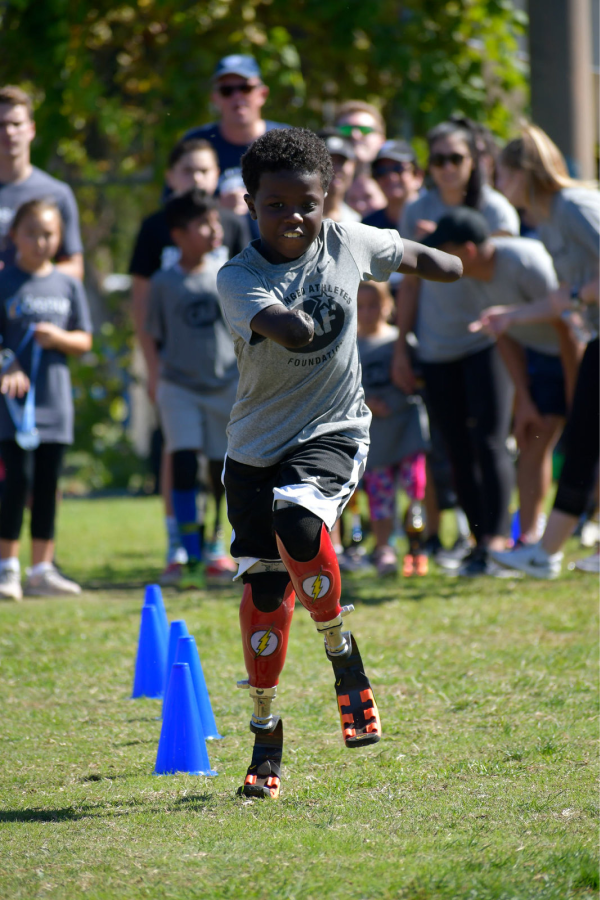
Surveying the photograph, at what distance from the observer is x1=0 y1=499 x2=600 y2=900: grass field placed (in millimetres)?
2625

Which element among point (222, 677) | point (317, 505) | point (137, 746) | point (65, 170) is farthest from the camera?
point (65, 170)

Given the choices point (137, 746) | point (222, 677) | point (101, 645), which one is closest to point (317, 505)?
point (137, 746)

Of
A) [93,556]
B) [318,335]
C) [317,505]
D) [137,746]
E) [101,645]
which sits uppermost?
[318,335]

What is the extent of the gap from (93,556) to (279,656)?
219 inches

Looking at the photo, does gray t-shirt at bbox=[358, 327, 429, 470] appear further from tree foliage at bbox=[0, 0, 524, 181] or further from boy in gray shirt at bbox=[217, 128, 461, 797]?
tree foliage at bbox=[0, 0, 524, 181]

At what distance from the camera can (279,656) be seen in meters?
3.54

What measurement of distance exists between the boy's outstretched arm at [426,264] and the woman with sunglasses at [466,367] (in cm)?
290

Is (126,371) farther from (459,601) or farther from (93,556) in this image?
(459,601)

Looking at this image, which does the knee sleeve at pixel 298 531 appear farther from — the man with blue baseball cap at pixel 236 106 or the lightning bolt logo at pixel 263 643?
the man with blue baseball cap at pixel 236 106

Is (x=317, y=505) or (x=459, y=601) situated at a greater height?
(x=317, y=505)

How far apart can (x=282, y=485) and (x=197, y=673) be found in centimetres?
Result: 95

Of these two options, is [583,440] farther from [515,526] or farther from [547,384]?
[515,526]

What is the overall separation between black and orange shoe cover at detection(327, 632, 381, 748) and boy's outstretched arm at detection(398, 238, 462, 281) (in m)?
1.19

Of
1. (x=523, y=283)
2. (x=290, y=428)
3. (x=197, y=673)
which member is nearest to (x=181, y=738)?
(x=197, y=673)
